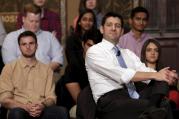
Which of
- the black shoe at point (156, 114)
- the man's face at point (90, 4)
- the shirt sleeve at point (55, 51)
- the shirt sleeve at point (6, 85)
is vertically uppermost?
the man's face at point (90, 4)

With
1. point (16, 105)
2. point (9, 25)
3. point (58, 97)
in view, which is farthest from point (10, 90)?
point (9, 25)

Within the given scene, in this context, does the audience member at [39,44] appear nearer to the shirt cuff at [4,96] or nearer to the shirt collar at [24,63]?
the shirt collar at [24,63]

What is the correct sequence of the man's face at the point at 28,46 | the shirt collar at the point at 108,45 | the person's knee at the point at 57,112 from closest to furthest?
1. the shirt collar at the point at 108,45
2. the person's knee at the point at 57,112
3. the man's face at the point at 28,46

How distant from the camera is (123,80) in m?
5.42

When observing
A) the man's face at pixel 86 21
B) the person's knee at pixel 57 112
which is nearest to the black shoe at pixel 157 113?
the person's knee at pixel 57 112

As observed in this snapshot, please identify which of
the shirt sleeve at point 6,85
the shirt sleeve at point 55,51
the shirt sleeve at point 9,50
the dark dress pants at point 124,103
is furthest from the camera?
the shirt sleeve at point 55,51

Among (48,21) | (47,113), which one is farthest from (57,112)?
(48,21)

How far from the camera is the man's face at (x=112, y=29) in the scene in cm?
569

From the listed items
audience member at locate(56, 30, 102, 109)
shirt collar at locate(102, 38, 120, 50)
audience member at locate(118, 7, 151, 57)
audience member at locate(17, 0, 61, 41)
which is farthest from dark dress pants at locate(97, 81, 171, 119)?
audience member at locate(17, 0, 61, 41)

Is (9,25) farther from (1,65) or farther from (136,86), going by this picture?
(136,86)

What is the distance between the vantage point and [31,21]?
6.72 m

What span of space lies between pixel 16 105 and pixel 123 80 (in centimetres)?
111

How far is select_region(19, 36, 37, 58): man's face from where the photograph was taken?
20.0 ft

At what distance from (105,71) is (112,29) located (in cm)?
43
